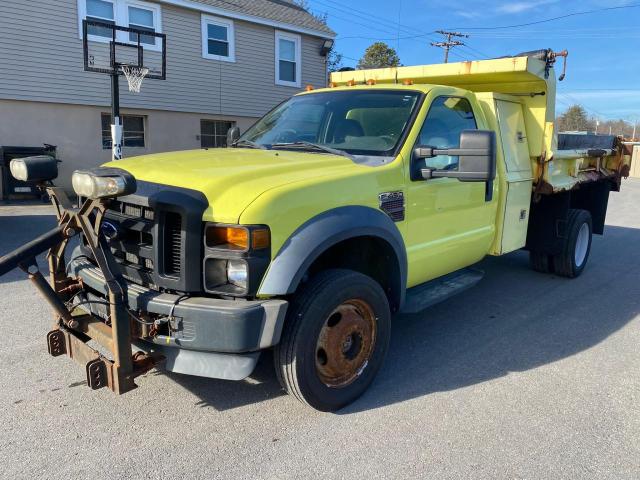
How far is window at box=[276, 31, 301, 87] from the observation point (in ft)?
54.2

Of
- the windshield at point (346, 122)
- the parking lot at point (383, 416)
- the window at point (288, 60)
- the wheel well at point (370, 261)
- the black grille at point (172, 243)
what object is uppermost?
the window at point (288, 60)

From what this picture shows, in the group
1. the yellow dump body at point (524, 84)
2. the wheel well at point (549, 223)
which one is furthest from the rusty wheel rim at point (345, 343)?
the wheel well at point (549, 223)

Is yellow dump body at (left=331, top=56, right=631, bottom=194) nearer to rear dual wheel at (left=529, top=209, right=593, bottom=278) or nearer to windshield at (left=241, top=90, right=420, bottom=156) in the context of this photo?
rear dual wheel at (left=529, top=209, right=593, bottom=278)

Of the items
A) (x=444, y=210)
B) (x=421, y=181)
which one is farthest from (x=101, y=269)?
(x=444, y=210)

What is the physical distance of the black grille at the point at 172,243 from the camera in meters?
2.87

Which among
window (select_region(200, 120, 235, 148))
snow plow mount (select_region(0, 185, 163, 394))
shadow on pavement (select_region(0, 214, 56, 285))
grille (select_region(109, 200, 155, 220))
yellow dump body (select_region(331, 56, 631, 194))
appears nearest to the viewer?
snow plow mount (select_region(0, 185, 163, 394))

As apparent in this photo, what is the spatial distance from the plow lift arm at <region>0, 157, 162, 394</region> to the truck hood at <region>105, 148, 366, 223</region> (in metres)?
0.41

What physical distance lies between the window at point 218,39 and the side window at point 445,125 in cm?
1204

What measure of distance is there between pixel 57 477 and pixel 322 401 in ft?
4.80

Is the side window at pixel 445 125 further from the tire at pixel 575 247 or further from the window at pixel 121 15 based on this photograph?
the window at pixel 121 15

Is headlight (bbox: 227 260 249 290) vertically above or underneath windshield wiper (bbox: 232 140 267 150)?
underneath

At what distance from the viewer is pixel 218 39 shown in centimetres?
1510

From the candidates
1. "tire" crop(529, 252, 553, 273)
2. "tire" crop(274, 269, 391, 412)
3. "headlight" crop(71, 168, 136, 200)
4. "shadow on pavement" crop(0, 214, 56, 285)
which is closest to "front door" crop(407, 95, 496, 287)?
"tire" crop(274, 269, 391, 412)

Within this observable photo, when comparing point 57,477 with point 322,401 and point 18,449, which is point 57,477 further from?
point 322,401
